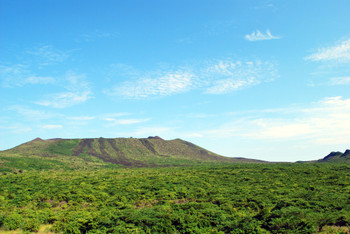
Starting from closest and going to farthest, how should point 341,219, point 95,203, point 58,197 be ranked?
1. point 341,219
2. point 95,203
3. point 58,197

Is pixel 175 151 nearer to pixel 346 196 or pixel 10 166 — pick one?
pixel 10 166

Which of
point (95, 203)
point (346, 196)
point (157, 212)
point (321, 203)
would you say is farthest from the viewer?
point (95, 203)

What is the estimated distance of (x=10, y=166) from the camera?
8456 cm

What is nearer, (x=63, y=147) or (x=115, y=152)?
(x=63, y=147)

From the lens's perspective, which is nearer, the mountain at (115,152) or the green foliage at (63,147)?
the mountain at (115,152)

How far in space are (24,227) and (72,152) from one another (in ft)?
466

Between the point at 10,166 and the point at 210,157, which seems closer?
the point at 10,166

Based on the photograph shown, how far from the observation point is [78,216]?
24.2 m

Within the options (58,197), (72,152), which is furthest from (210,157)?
(58,197)

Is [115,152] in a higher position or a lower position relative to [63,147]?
lower

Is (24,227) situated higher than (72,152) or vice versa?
(72,152)

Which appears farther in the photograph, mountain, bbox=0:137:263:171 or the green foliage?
the green foliage

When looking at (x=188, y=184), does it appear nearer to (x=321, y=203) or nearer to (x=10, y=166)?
(x=321, y=203)

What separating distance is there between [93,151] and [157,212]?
150 metres
